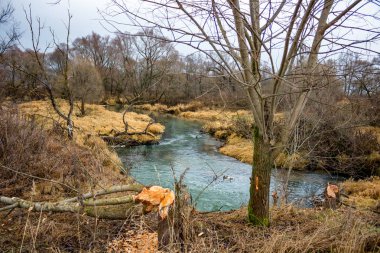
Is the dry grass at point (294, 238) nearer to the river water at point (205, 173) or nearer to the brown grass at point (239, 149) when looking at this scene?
the river water at point (205, 173)

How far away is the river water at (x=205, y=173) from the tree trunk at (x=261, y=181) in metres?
2.60

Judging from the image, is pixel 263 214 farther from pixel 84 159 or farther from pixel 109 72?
pixel 109 72

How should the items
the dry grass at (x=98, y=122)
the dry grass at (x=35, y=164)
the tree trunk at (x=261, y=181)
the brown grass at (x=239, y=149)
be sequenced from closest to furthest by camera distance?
1. the tree trunk at (x=261, y=181)
2. the dry grass at (x=35, y=164)
3. the brown grass at (x=239, y=149)
4. the dry grass at (x=98, y=122)

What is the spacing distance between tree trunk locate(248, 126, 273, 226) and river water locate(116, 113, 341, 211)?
8.52 feet

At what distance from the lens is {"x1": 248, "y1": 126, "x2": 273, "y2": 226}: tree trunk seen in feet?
13.0

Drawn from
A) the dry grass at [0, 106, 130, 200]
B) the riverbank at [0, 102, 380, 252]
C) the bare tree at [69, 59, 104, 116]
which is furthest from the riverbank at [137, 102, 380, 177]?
the bare tree at [69, 59, 104, 116]

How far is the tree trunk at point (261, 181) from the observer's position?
3.95 m

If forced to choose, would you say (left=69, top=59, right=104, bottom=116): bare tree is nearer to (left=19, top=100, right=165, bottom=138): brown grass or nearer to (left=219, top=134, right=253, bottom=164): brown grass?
(left=19, top=100, right=165, bottom=138): brown grass

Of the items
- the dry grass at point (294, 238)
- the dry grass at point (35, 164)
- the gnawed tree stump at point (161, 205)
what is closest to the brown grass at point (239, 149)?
the dry grass at point (35, 164)

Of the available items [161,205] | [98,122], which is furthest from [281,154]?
[161,205]

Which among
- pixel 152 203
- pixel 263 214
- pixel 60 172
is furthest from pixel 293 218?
pixel 60 172

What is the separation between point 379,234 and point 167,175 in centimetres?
875

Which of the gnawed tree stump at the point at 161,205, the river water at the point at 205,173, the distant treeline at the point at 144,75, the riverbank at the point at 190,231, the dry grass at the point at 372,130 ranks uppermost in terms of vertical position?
the distant treeline at the point at 144,75

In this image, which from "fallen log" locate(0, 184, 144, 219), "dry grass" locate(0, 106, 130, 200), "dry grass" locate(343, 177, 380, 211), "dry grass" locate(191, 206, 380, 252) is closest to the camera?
"dry grass" locate(191, 206, 380, 252)
